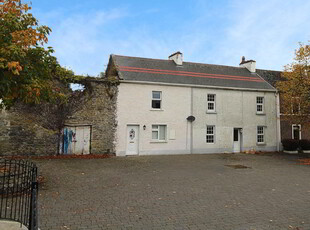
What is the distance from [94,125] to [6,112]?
572 cm

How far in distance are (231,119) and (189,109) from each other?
4227 mm

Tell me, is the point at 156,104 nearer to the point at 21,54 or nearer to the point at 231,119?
the point at 231,119

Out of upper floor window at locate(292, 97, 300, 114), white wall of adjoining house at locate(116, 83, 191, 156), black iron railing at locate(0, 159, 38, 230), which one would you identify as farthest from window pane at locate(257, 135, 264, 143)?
black iron railing at locate(0, 159, 38, 230)

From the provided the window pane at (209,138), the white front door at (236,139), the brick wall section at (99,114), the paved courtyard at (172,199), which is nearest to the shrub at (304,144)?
the white front door at (236,139)

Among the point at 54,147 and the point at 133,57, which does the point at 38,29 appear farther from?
the point at 133,57

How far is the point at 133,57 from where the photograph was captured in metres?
22.3

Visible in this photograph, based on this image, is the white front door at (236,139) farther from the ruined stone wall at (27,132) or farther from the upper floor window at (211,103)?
the ruined stone wall at (27,132)

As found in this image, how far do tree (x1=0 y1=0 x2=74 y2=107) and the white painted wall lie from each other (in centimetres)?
942

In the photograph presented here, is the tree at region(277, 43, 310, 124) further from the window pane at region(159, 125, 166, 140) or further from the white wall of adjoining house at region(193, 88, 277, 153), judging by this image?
the window pane at region(159, 125, 166, 140)

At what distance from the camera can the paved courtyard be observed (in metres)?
5.74

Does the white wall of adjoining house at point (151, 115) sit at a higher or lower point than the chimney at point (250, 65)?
lower

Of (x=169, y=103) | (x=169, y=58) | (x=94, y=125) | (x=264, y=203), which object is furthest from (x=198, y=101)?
Result: (x=264, y=203)

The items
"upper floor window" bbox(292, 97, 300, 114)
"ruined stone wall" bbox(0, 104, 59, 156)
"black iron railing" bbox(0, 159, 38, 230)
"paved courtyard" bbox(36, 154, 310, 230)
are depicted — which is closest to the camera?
"black iron railing" bbox(0, 159, 38, 230)

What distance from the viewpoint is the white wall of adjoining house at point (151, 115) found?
60.4ft
